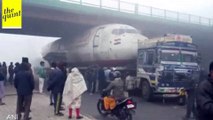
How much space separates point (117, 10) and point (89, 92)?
11950mm

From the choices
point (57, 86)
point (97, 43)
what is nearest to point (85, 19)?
point (97, 43)

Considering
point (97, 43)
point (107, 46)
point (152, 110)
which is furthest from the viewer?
point (97, 43)

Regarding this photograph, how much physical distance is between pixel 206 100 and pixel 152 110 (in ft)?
28.1

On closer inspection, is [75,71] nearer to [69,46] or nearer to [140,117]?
[140,117]

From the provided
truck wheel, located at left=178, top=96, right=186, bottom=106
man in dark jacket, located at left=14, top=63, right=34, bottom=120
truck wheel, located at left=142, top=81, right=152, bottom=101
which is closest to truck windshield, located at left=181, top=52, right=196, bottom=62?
truck wheel, located at left=178, top=96, right=186, bottom=106

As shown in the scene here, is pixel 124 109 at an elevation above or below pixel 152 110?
above

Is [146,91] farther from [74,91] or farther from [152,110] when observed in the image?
[74,91]

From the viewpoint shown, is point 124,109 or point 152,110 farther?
point 152,110

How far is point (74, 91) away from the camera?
33.2 ft

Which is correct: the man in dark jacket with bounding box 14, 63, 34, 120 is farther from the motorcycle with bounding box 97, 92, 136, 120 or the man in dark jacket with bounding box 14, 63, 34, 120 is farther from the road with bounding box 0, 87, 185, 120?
the motorcycle with bounding box 97, 92, 136, 120

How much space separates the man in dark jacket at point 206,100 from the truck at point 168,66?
9.59 m

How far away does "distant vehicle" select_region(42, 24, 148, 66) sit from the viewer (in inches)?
749

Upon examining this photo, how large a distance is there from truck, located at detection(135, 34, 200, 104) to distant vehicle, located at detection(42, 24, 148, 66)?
3.25 metres

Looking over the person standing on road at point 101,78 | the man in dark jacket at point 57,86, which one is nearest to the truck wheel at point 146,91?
the person standing on road at point 101,78
